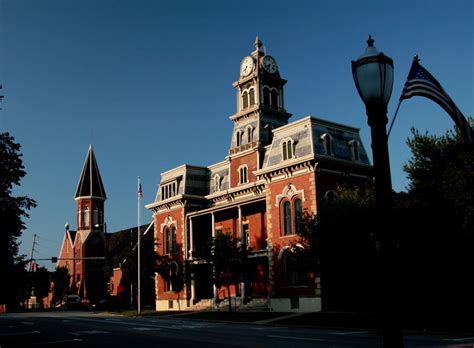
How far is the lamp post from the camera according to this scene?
19.1 ft

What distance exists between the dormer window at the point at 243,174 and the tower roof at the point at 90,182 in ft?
179

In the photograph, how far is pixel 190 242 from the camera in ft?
185

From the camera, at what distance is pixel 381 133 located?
6.20 m

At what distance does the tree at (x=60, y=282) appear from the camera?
96.6 m

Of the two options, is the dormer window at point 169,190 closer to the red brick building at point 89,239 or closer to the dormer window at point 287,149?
the dormer window at point 287,149

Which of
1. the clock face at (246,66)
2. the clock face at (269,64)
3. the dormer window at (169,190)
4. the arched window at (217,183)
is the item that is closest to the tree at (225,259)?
the arched window at (217,183)

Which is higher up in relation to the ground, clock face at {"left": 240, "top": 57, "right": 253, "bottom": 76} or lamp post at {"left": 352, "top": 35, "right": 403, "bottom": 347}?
clock face at {"left": 240, "top": 57, "right": 253, "bottom": 76}

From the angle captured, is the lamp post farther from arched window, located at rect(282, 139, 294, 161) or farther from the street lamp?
arched window, located at rect(282, 139, 294, 161)

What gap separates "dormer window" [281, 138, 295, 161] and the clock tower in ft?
20.1

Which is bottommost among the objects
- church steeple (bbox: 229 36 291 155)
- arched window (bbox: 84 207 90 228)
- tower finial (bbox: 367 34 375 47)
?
tower finial (bbox: 367 34 375 47)

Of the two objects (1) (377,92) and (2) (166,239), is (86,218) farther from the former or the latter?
(1) (377,92)

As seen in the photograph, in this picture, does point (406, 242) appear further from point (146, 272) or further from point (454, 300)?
point (146, 272)

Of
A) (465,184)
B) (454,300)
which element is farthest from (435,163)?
(454,300)

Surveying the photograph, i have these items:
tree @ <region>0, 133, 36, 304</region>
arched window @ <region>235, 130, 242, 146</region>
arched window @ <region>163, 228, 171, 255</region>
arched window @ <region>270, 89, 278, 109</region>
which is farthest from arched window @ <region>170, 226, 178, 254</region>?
tree @ <region>0, 133, 36, 304</region>
